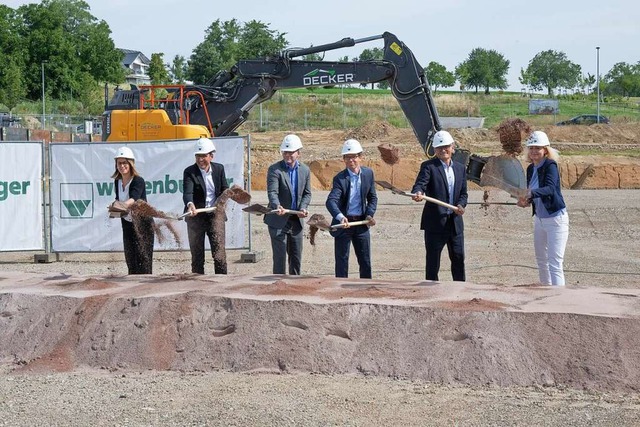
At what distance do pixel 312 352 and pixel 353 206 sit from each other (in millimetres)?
2703

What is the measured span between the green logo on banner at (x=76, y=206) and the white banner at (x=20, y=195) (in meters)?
0.45

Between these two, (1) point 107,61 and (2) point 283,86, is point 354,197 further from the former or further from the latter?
(1) point 107,61

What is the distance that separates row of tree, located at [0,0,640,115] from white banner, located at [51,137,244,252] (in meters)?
47.3

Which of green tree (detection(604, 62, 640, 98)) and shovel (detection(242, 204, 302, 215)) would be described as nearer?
shovel (detection(242, 204, 302, 215))

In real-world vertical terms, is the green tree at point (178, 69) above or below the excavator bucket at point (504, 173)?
above

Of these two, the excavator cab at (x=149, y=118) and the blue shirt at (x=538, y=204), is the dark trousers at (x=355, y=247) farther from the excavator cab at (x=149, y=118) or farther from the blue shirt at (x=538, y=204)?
the excavator cab at (x=149, y=118)

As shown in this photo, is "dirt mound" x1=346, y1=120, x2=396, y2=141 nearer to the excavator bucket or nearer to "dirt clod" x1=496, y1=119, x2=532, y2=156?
"dirt clod" x1=496, y1=119, x2=532, y2=156

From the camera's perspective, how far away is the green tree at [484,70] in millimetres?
83812

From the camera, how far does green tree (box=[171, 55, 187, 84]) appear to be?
81.7 meters

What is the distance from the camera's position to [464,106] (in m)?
68.7

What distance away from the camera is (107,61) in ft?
262

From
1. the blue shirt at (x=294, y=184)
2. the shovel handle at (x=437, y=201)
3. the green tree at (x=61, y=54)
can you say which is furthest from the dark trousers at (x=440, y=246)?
the green tree at (x=61, y=54)

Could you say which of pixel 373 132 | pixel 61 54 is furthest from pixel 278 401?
pixel 61 54

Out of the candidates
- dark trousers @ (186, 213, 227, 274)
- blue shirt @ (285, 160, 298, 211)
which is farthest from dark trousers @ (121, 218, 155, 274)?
blue shirt @ (285, 160, 298, 211)
